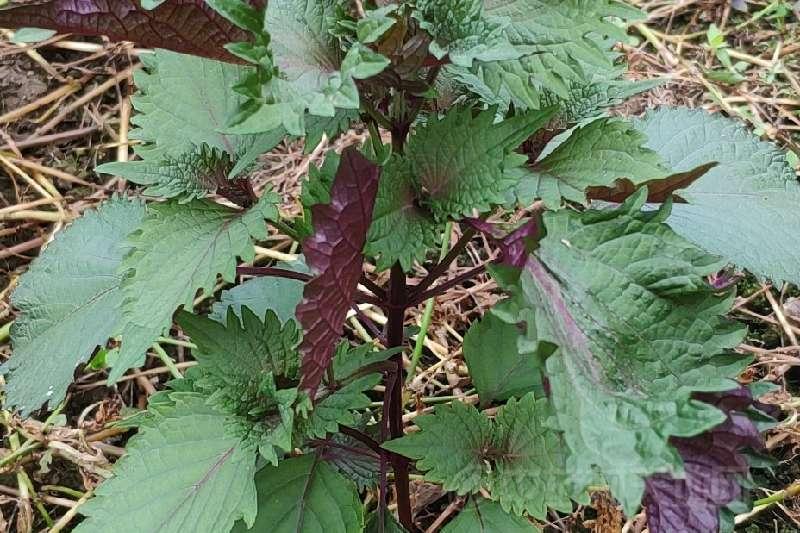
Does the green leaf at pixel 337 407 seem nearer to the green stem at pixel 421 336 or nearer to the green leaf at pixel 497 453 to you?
the green leaf at pixel 497 453

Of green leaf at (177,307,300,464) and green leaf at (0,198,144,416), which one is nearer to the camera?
green leaf at (177,307,300,464)

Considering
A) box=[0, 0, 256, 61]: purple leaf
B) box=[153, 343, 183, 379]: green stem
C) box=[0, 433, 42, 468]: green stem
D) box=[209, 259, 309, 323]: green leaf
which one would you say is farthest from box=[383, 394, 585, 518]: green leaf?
box=[0, 433, 42, 468]: green stem

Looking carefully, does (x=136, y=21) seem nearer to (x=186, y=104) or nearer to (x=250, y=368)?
(x=186, y=104)

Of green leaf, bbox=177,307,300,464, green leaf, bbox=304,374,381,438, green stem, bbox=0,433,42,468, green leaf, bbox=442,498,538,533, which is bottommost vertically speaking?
green stem, bbox=0,433,42,468

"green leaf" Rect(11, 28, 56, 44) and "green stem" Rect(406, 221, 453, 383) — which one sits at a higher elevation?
"green leaf" Rect(11, 28, 56, 44)

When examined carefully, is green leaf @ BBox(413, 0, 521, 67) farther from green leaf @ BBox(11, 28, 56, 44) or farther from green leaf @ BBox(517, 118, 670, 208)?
green leaf @ BBox(11, 28, 56, 44)

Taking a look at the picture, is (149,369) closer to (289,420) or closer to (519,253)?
(289,420)

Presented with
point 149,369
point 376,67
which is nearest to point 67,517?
point 149,369
